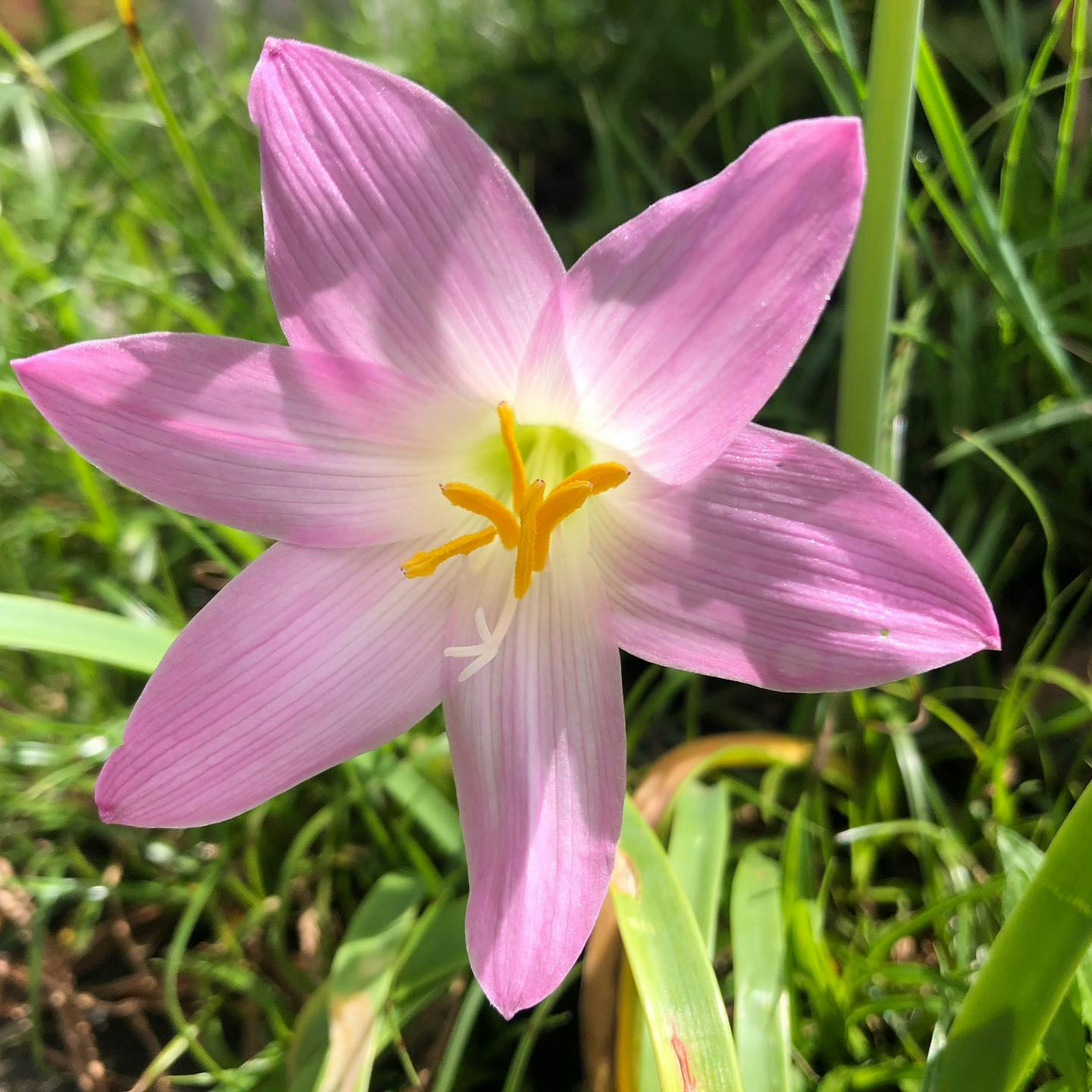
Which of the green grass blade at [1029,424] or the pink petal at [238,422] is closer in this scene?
the pink petal at [238,422]

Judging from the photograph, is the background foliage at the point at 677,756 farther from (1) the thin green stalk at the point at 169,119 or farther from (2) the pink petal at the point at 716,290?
(2) the pink petal at the point at 716,290

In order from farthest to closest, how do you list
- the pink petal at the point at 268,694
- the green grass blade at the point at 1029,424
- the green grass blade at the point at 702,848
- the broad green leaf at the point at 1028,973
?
the green grass blade at the point at 1029,424 < the green grass blade at the point at 702,848 < the pink petal at the point at 268,694 < the broad green leaf at the point at 1028,973

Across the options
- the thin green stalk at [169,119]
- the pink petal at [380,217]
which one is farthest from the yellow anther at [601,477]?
the thin green stalk at [169,119]

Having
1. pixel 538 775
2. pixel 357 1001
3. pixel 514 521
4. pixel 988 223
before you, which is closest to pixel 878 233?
pixel 988 223

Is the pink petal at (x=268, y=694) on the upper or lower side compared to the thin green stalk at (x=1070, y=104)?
lower

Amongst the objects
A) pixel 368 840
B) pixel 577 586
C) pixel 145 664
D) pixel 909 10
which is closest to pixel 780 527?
pixel 577 586

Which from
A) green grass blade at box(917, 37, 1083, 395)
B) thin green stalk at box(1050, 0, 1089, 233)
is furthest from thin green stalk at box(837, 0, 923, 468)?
thin green stalk at box(1050, 0, 1089, 233)

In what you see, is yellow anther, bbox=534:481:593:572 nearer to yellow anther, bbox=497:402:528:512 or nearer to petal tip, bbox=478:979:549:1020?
yellow anther, bbox=497:402:528:512
